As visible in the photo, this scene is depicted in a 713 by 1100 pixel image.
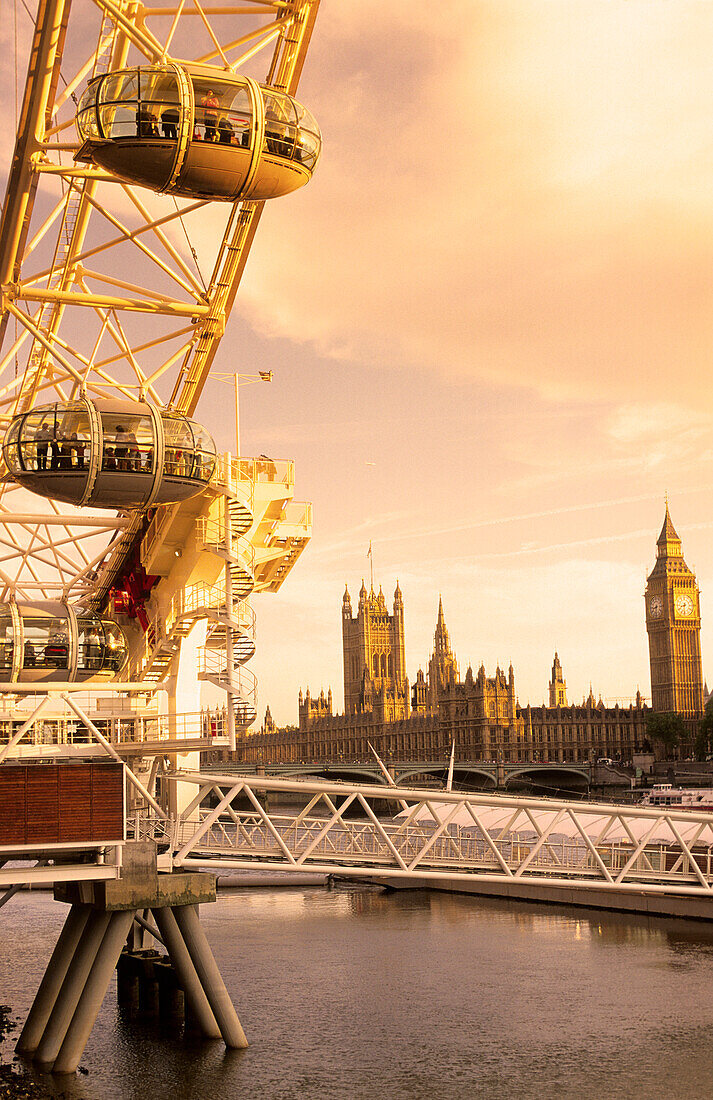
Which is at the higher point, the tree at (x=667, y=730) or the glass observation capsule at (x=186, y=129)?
the glass observation capsule at (x=186, y=129)

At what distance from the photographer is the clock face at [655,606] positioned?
547 ft

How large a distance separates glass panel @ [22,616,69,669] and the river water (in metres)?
7.13

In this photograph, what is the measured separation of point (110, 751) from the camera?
2148 cm

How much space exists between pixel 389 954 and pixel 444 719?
11621cm

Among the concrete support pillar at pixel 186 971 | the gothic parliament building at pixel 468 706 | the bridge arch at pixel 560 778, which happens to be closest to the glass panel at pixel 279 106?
the concrete support pillar at pixel 186 971

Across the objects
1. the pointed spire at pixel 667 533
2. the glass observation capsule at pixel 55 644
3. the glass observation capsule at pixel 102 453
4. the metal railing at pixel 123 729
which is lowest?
the metal railing at pixel 123 729

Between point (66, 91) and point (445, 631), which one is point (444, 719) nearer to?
point (445, 631)

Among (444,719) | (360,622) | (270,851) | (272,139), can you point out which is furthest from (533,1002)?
(360,622)

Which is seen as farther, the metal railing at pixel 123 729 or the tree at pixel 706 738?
the tree at pixel 706 738

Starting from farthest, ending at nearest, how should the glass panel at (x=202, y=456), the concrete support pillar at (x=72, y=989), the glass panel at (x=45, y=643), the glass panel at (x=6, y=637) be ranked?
the glass panel at (x=45, y=643) < the glass panel at (x=6, y=637) < the concrete support pillar at (x=72, y=989) < the glass panel at (x=202, y=456)

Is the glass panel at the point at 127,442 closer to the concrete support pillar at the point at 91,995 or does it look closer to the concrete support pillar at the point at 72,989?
the concrete support pillar at the point at 91,995

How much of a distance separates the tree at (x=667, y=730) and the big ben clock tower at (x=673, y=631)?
16.8 metres

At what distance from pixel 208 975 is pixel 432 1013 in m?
6.28

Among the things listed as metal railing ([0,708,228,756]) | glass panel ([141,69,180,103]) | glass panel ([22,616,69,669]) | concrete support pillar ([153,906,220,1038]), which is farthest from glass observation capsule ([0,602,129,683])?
glass panel ([141,69,180,103])
